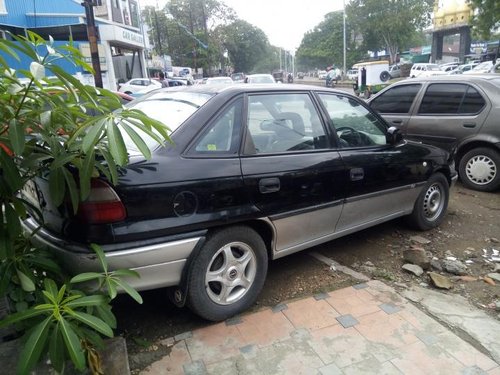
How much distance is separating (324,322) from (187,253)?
3.53 feet

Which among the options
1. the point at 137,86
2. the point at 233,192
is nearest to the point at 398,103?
the point at 233,192

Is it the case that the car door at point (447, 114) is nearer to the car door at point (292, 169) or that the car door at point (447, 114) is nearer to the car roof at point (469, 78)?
the car roof at point (469, 78)

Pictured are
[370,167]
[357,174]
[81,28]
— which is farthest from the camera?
[81,28]

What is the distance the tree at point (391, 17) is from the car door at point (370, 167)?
45.1 meters

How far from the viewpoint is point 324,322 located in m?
2.80

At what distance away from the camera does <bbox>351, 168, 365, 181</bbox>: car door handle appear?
342cm

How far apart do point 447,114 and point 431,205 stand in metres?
2.09

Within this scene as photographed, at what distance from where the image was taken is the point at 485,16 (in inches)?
704

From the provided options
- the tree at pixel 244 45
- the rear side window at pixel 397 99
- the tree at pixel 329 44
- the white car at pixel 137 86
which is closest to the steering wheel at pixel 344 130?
the rear side window at pixel 397 99

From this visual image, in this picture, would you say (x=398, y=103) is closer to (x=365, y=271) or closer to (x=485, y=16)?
(x=365, y=271)

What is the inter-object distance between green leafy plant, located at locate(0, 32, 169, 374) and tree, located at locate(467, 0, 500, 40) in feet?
58.9

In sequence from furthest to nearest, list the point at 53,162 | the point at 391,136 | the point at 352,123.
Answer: the point at 391,136
the point at 352,123
the point at 53,162

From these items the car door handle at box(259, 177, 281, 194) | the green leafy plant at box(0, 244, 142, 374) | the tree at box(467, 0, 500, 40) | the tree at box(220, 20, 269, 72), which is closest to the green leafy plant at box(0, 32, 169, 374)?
the green leafy plant at box(0, 244, 142, 374)

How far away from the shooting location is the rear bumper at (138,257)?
225 cm
